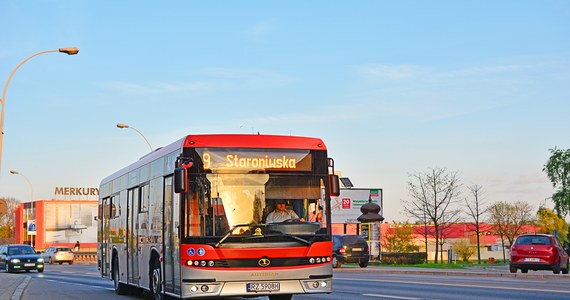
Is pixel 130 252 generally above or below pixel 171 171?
below

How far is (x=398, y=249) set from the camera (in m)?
115

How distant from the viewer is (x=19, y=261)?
152ft

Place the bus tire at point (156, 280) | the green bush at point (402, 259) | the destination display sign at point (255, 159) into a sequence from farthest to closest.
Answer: the green bush at point (402, 259) < the bus tire at point (156, 280) < the destination display sign at point (255, 159)

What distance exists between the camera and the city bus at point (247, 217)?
14.8 metres

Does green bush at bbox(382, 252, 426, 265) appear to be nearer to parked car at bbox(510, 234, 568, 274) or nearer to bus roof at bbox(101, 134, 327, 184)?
parked car at bbox(510, 234, 568, 274)

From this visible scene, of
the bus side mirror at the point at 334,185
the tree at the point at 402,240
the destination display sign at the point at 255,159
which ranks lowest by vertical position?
the tree at the point at 402,240

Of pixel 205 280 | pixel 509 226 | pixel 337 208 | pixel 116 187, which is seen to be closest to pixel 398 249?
pixel 509 226

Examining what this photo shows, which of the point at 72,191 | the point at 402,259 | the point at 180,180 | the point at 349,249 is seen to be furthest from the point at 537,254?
the point at 72,191

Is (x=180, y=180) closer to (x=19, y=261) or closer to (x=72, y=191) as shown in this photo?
(x=19, y=261)

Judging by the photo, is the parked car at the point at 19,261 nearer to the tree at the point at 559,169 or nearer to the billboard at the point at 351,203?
the billboard at the point at 351,203

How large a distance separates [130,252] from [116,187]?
8.52ft

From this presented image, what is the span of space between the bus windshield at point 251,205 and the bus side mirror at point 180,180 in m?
0.30

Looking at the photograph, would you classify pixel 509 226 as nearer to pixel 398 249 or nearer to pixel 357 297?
pixel 398 249

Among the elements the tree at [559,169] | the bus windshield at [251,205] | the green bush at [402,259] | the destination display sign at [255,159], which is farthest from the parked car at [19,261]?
the tree at [559,169]
